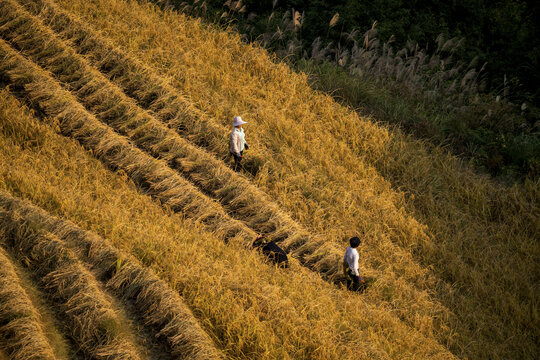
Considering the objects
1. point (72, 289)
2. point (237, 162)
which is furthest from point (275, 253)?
point (72, 289)

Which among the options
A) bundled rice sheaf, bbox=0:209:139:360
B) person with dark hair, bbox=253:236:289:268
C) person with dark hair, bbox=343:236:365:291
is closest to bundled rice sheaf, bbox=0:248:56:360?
bundled rice sheaf, bbox=0:209:139:360

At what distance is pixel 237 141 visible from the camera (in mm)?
7504

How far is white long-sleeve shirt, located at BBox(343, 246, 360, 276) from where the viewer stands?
584 centimetres

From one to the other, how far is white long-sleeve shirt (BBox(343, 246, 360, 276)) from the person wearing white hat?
2703 mm

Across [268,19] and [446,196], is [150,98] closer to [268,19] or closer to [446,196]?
[268,19]

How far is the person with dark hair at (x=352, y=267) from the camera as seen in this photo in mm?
5828

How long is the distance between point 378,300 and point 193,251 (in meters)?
2.54

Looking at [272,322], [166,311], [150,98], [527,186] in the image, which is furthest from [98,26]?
[527,186]

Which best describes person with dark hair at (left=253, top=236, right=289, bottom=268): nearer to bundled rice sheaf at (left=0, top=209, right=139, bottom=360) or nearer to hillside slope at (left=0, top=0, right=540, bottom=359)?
hillside slope at (left=0, top=0, right=540, bottom=359)

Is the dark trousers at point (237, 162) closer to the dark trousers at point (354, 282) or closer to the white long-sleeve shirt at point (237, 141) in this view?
the white long-sleeve shirt at point (237, 141)

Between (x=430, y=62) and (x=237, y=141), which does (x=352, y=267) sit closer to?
(x=237, y=141)

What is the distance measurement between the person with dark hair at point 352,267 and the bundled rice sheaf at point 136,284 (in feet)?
6.91

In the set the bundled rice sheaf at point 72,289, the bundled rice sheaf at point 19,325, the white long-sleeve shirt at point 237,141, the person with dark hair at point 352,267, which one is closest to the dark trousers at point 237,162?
the white long-sleeve shirt at point 237,141

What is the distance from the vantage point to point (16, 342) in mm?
4625
